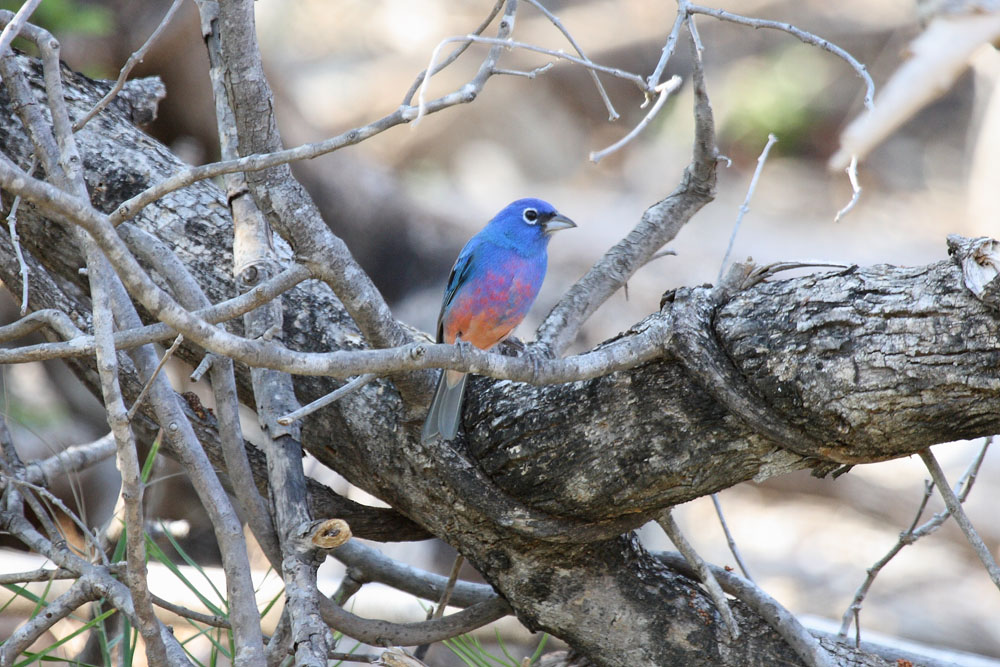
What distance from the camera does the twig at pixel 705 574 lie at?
2426mm

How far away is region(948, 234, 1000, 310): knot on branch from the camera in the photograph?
176cm

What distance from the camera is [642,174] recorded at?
11.9m

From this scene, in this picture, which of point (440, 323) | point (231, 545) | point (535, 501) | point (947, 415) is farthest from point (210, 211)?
point (947, 415)

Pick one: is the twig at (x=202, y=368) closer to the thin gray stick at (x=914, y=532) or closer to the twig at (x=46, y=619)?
the twig at (x=46, y=619)

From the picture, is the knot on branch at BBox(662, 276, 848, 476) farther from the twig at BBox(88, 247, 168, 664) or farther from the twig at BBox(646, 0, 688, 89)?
the twig at BBox(88, 247, 168, 664)

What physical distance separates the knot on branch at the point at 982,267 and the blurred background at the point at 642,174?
3009 millimetres

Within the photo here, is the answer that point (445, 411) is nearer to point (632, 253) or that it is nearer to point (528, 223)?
point (632, 253)

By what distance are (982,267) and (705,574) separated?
1117 mm

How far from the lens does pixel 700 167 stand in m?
2.88

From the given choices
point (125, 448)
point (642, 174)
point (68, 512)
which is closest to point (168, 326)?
point (125, 448)

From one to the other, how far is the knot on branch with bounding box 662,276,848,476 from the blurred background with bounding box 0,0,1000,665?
100 inches

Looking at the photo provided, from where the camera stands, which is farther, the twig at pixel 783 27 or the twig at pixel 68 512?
the twig at pixel 68 512

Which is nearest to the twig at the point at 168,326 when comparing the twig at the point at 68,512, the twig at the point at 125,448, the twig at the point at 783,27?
the twig at the point at 125,448

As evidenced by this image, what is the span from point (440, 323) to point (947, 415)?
6.40ft
